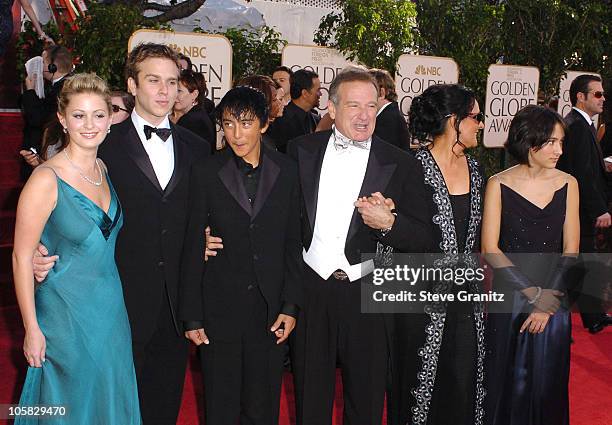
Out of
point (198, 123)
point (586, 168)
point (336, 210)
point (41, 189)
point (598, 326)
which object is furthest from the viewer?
point (598, 326)

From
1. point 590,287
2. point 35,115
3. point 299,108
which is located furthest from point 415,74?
point 35,115

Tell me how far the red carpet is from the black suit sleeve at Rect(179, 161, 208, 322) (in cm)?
147

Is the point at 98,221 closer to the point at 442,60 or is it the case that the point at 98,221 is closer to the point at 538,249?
the point at 538,249

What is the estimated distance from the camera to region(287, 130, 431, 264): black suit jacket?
3266mm

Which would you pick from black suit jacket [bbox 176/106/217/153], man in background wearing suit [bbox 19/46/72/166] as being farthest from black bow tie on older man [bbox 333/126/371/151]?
man in background wearing suit [bbox 19/46/72/166]

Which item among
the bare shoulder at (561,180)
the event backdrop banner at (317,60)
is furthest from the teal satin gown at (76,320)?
the event backdrop banner at (317,60)

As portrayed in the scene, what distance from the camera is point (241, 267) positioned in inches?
127

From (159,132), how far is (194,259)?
2.02 feet

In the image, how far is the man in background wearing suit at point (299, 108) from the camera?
255 inches

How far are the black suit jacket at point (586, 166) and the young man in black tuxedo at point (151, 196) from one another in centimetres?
397

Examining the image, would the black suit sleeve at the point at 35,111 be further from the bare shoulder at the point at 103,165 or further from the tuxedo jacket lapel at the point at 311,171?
the tuxedo jacket lapel at the point at 311,171

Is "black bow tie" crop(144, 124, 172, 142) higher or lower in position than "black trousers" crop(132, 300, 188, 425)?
higher

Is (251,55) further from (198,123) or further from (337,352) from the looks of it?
(337,352)

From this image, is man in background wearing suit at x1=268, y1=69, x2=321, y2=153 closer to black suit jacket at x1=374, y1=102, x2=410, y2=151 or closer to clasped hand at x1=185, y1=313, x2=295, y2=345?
black suit jacket at x1=374, y1=102, x2=410, y2=151
